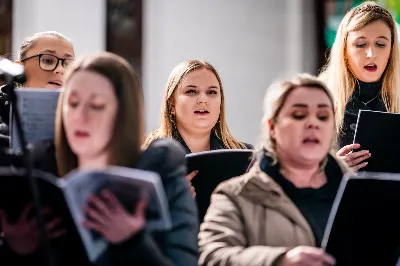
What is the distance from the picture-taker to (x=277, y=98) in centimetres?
202

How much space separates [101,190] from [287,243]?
0.50 meters

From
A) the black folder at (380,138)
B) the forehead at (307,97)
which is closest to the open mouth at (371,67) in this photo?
the black folder at (380,138)

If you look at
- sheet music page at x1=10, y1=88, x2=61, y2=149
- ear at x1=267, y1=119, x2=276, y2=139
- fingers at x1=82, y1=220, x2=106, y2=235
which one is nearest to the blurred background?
sheet music page at x1=10, y1=88, x2=61, y2=149

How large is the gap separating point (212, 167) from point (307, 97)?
50cm


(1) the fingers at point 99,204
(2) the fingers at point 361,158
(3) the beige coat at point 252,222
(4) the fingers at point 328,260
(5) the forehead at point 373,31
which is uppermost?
(5) the forehead at point 373,31

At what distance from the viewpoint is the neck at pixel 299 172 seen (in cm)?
199

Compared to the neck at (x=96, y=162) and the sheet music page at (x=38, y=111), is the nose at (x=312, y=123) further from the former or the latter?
Result: the sheet music page at (x=38, y=111)

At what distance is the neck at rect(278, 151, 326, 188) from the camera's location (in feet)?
6.54

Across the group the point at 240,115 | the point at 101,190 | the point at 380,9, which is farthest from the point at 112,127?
the point at 240,115

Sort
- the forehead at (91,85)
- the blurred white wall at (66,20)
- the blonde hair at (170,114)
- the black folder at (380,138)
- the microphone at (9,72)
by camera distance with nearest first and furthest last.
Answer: the microphone at (9,72)
the forehead at (91,85)
the black folder at (380,138)
the blonde hair at (170,114)
the blurred white wall at (66,20)

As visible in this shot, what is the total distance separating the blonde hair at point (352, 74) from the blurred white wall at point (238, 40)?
3717mm

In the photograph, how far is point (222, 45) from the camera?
271 inches

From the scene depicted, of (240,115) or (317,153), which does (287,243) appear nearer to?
(317,153)

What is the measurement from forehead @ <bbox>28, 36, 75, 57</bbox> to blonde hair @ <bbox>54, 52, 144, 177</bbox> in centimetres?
92
